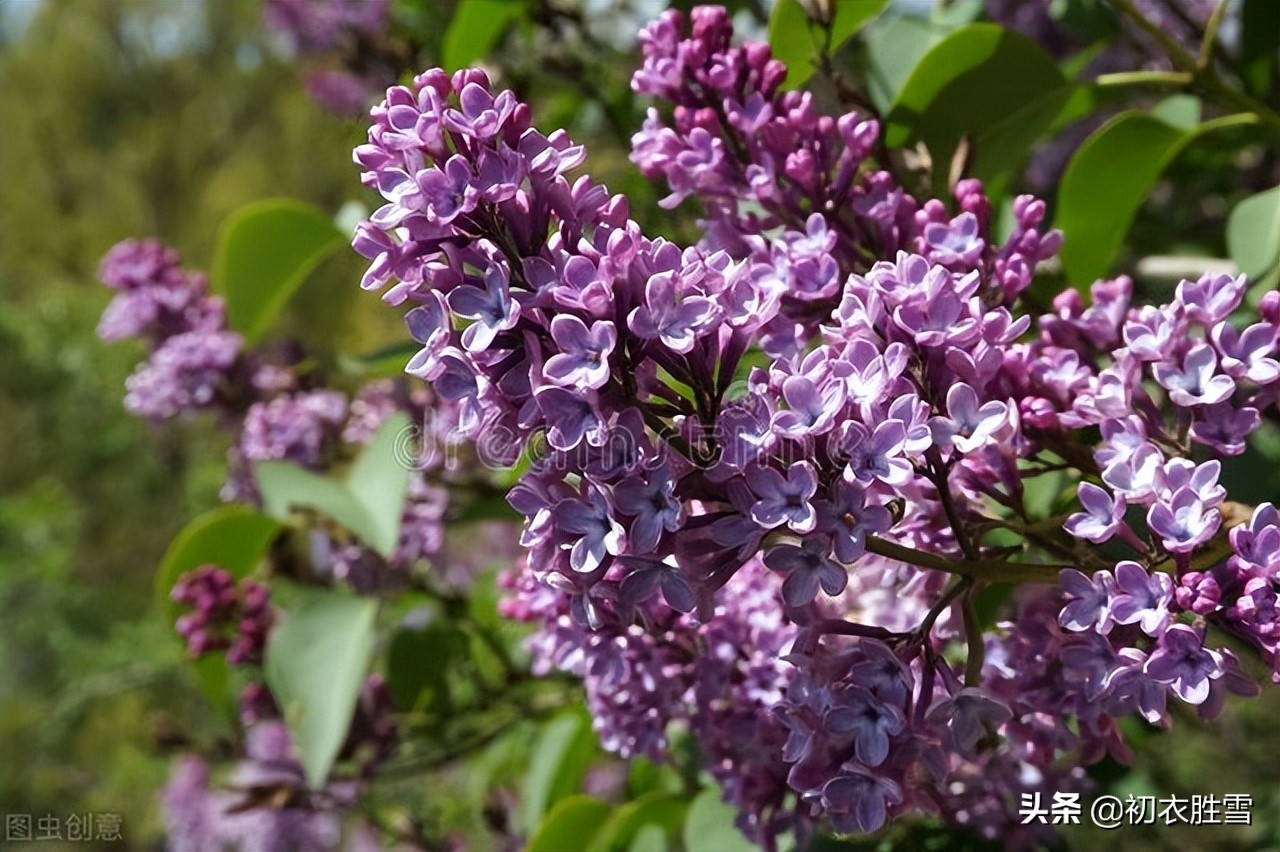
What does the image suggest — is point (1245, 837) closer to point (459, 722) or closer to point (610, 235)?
point (459, 722)

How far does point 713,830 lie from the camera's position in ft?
2.96

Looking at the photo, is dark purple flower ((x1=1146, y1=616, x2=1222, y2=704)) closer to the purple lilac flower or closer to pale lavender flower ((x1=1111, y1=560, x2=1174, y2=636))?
pale lavender flower ((x1=1111, y1=560, x2=1174, y2=636))

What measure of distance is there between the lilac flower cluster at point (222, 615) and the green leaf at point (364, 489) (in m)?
0.08

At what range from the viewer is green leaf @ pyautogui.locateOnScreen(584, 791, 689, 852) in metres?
1.05

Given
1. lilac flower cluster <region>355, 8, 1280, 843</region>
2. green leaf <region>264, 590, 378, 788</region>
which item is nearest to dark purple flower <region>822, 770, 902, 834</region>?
lilac flower cluster <region>355, 8, 1280, 843</region>

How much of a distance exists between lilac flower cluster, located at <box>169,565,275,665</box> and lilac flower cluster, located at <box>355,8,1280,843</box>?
0.61 m

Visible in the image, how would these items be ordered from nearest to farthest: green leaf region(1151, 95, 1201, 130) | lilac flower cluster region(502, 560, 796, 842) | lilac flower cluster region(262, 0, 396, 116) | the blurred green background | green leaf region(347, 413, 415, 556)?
lilac flower cluster region(502, 560, 796, 842)
green leaf region(1151, 95, 1201, 130)
green leaf region(347, 413, 415, 556)
lilac flower cluster region(262, 0, 396, 116)
the blurred green background

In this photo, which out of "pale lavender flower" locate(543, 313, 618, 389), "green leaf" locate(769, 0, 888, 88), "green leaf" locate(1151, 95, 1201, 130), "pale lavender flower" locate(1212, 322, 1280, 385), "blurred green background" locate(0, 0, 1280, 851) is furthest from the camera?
"blurred green background" locate(0, 0, 1280, 851)

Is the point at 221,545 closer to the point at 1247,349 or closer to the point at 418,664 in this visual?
the point at 418,664

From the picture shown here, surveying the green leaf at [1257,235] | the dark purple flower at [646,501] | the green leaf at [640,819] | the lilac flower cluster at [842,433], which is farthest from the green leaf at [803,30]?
the green leaf at [640,819]

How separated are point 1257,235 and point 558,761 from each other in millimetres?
794

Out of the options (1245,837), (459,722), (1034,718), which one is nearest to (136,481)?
(459,722)

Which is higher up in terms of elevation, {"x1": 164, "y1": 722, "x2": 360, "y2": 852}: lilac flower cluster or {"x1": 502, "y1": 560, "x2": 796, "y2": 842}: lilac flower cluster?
{"x1": 502, "y1": 560, "x2": 796, "y2": 842}: lilac flower cluster

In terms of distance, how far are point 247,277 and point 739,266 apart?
0.82 meters
